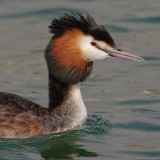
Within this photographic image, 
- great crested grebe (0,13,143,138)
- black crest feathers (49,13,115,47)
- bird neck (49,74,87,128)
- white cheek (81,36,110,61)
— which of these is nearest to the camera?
great crested grebe (0,13,143,138)

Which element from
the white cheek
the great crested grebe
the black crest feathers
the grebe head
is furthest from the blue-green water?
the black crest feathers

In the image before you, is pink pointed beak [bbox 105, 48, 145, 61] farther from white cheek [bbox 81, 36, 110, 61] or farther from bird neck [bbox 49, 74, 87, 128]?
bird neck [bbox 49, 74, 87, 128]

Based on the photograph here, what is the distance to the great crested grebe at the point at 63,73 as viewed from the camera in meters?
10.2

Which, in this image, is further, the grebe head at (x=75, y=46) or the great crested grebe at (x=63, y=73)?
the grebe head at (x=75, y=46)

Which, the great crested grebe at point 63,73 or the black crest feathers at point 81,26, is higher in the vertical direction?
the black crest feathers at point 81,26

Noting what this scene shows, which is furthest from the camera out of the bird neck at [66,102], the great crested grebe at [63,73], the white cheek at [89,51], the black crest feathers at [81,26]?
the bird neck at [66,102]

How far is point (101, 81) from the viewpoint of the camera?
14086mm

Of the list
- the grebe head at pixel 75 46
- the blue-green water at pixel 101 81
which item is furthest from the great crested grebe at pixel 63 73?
the blue-green water at pixel 101 81

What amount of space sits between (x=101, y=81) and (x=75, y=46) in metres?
3.64

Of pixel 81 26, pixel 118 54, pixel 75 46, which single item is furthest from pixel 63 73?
pixel 118 54

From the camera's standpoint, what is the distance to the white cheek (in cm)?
1048

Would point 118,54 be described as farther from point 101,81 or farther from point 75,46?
point 101,81

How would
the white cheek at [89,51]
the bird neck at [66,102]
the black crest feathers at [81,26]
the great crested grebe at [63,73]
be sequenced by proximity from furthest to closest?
1. the bird neck at [66,102]
2. the white cheek at [89,51]
3. the black crest feathers at [81,26]
4. the great crested grebe at [63,73]

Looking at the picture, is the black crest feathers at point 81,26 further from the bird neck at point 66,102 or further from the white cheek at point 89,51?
the bird neck at point 66,102
